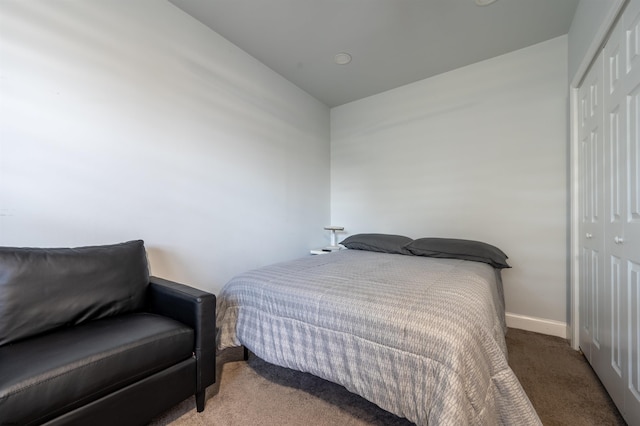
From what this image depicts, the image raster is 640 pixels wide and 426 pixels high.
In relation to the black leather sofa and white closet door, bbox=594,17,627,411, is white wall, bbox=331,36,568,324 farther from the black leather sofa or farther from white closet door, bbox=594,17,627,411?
the black leather sofa

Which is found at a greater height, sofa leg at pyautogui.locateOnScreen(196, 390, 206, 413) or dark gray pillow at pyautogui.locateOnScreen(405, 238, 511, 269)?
dark gray pillow at pyautogui.locateOnScreen(405, 238, 511, 269)

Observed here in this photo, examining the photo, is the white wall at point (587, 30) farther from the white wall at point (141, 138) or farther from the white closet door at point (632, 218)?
the white wall at point (141, 138)

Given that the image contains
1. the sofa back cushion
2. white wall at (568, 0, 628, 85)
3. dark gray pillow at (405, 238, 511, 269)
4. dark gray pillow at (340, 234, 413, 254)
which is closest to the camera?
the sofa back cushion

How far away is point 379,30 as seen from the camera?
233 centimetres

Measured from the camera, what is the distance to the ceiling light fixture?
2682mm

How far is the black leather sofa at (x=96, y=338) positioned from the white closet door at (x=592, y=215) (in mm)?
2466

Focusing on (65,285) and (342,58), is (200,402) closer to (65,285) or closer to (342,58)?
(65,285)

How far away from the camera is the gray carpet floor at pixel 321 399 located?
4.58 ft

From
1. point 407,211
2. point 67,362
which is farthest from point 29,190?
point 407,211

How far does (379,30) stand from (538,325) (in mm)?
3111

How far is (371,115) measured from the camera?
3568mm

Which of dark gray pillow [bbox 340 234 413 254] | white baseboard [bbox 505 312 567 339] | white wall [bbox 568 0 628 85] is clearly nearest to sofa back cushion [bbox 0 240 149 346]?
dark gray pillow [bbox 340 234 413 254]

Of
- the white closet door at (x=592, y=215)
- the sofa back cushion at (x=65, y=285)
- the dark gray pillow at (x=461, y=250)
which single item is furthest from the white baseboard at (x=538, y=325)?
the sofa back cushion at (x=65, y=285)

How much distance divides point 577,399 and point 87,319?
2.84m
